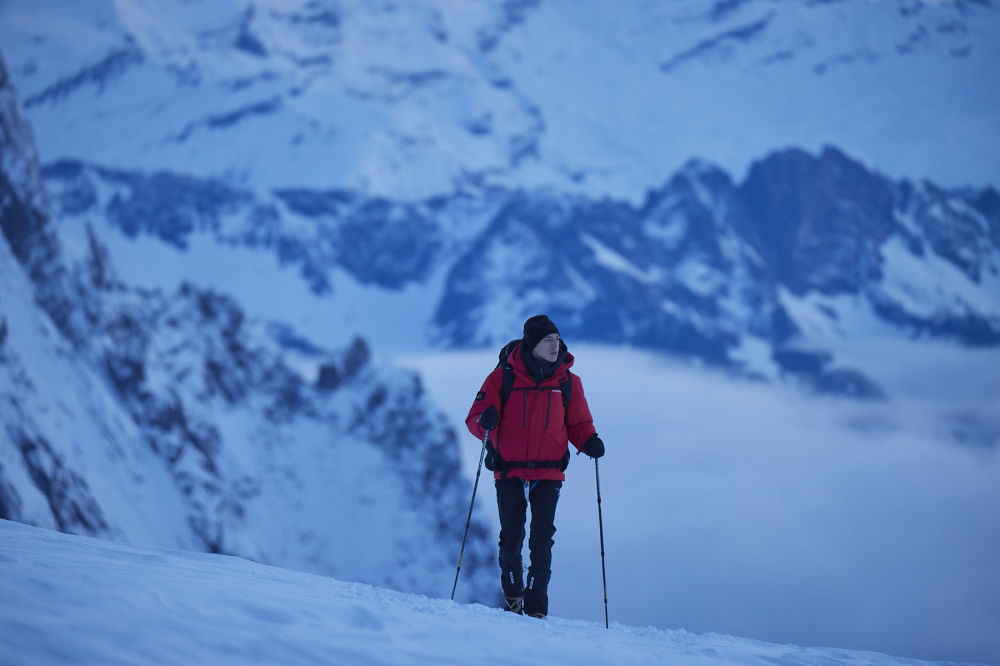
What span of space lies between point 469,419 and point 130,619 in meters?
3.85

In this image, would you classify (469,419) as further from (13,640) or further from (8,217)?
(8,217)

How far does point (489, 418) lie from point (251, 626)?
313cm

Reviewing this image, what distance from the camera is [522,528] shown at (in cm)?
1129

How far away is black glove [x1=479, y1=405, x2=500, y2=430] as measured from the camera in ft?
34.6

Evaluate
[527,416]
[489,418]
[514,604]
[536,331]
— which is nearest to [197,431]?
[514,604]

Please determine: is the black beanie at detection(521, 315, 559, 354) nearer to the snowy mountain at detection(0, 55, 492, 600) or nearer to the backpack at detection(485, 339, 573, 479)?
the backpack at detection(485, 339, 573, 479)

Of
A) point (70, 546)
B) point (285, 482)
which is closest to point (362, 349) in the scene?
point (285, 482)

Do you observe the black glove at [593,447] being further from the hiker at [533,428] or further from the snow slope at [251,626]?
the snow slope at [251,626]

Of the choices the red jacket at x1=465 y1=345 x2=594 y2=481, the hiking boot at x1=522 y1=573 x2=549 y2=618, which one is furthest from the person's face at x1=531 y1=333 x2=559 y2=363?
the hiking boot at x1=522 y1=573 x2=549 y2=618

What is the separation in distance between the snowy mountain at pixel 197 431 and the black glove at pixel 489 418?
5448 centimetres

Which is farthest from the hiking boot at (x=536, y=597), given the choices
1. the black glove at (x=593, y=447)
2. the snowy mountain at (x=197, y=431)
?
the snowy mountain at (x=197, y=431)

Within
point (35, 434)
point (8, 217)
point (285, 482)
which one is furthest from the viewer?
point (285, 482)

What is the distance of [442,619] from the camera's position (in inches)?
380

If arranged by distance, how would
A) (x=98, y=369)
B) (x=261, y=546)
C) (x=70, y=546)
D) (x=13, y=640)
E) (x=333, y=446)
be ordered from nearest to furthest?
1. (x=13, y=640)
2. (x=70, y=546)
3. (x=98, y=369)
4. (x=261, y=546)
5. (x=333, y=446)
